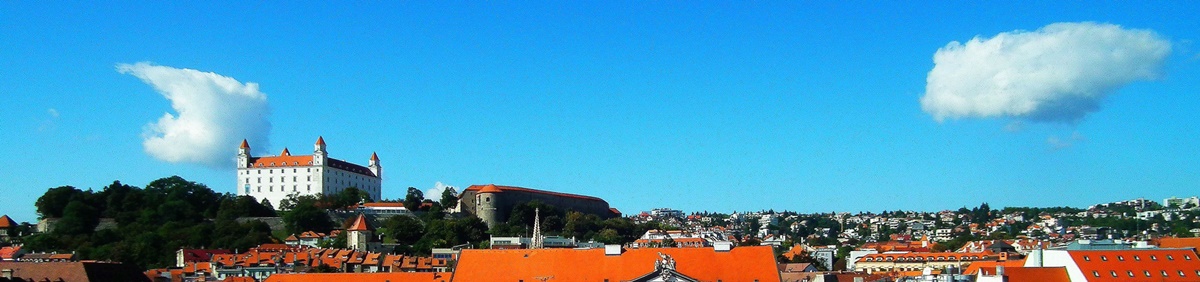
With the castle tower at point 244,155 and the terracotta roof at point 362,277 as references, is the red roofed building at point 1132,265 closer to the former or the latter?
the terracotta roof at point 362,277

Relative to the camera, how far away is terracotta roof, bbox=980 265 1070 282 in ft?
217

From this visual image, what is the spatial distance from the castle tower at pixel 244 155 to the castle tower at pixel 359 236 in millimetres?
→ 45736

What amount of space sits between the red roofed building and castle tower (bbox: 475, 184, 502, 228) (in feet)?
331

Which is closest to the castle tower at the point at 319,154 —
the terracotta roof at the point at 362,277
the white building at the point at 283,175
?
the white building at the point at 283,175

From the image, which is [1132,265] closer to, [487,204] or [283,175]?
[487,204]

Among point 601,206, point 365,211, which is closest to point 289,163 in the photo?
point 365,211

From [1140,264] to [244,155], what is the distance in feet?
419

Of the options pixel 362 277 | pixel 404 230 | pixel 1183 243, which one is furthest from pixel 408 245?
pixel 1183 243

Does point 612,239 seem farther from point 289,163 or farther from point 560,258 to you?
point 560,258

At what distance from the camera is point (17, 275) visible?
67.9 m

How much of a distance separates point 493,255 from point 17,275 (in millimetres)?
25434

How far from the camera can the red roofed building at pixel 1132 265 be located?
6838 cm

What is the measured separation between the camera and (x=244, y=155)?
17325cm

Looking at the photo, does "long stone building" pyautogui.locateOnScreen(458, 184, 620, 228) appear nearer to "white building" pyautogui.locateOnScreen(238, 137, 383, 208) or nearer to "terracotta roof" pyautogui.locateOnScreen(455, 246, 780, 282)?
"white building" pyautogui.locateOnScreen(238, 137, 383, 208)
